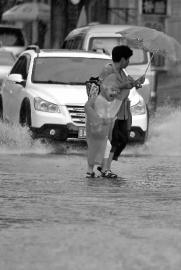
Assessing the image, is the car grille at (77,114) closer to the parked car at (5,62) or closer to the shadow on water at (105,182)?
the shadow on water at (105,182)

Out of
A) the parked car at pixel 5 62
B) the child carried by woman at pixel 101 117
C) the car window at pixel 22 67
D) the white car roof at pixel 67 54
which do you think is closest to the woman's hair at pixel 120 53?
the child carried by woman at pixel 101 117

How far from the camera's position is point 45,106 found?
16.5m

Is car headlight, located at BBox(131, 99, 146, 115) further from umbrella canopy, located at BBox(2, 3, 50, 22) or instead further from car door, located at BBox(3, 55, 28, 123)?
umbrella canopy, located at BBox(2, 3, 50, 22)

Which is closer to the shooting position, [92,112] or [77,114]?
[92,112]

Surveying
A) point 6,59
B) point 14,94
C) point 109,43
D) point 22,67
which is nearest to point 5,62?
point 6,59

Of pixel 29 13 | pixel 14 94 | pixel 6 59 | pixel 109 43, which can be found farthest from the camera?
pixel 29 13

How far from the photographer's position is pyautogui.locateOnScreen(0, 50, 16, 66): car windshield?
1050 inches

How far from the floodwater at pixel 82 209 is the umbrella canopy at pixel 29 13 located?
29.3 meters

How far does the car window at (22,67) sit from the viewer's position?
18078 mm

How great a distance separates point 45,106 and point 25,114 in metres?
0.63

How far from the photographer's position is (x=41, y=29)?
46531 millimetres

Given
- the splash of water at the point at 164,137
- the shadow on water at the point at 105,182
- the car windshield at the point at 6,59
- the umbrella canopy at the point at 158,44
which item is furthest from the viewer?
the car windshield at the point at 6,59

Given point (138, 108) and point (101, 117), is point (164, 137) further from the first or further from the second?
point (101, 117)

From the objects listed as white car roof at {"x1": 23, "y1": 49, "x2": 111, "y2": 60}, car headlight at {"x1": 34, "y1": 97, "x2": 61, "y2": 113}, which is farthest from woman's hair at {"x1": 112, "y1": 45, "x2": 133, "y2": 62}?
white car roof at {"x1": 23, "y1": 49, "x2": 111, "y2": 60}
